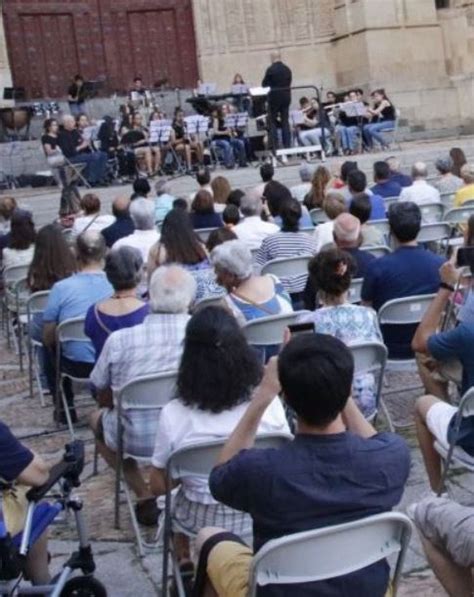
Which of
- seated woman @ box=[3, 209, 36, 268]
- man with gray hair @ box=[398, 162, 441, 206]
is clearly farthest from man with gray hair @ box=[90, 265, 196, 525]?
man with gray hair @ box=[398, 162, 441, 206]

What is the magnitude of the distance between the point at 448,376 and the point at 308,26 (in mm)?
20797

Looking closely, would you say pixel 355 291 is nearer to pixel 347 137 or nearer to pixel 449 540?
pixel 449 540

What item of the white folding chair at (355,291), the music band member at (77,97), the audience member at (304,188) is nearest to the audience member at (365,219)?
the white folding chair at (355,291)

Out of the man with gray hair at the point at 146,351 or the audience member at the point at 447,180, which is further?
the audience member at the point at 447,180

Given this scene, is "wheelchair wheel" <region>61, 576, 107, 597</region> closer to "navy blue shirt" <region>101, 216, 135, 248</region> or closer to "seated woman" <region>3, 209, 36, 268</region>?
"seated woman" <region>3, 209, 36, 268</region>

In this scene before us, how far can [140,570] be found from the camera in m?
4.48

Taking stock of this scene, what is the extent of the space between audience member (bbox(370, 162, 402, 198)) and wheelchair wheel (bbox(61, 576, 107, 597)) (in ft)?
24.4

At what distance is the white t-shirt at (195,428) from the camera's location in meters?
3.87

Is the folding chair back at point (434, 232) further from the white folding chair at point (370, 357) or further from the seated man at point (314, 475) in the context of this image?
the seated man at point (314, 475)

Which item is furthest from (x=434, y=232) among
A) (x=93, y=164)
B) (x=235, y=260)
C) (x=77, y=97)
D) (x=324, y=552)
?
(x=77, y=97)

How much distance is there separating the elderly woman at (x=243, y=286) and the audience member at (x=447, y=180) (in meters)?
5.49

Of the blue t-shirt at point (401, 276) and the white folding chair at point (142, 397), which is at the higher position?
the blue t-shirt at point (401, 276)

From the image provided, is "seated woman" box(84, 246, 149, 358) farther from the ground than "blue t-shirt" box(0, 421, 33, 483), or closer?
farther from the ground

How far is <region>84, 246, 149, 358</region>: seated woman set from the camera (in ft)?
18.7
